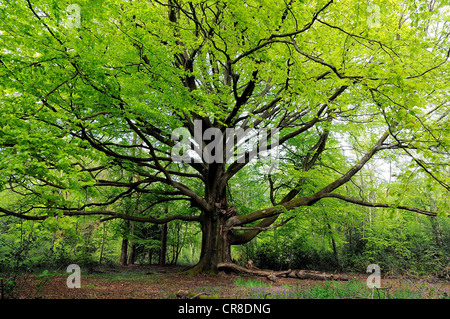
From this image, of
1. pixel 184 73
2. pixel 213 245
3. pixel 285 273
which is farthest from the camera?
pixel 213 245

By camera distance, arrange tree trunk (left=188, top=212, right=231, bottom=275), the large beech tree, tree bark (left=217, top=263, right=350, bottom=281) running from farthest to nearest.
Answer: tree trunk (left=188, top=212, right=231, bottom=275), tree bark (left=217, top=263, right=350, bottom=281), the large beech tree

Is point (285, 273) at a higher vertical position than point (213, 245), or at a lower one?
lower

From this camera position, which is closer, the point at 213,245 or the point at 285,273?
the point at 285,273

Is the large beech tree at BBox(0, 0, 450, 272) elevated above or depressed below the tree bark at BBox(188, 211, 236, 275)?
above

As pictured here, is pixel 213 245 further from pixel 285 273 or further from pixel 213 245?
pixel 285 273

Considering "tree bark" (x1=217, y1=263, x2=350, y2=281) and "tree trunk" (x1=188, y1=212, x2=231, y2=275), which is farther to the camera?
"tree trunk" (x1=188, y1=212, x2=231, y2=275)

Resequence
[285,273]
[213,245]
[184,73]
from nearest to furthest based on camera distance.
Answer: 1. [184,73]
2. [285,273]
3. [213,245]

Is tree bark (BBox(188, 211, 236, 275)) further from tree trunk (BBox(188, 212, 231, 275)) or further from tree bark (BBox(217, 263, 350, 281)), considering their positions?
tree bark (BBox(217, 263, 350, 281))

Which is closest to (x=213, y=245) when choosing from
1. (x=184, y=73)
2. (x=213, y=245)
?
(x=213, y=245)

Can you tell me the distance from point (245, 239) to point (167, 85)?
7775mm

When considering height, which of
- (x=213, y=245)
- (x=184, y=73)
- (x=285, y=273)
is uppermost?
(x=184, y=73)

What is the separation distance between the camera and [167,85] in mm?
6711

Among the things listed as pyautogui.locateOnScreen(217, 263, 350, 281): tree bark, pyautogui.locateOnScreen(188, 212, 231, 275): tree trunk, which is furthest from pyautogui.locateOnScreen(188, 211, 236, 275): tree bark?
pyautogui.locateOnScreen(217, 263, 350, 281): tree bark
